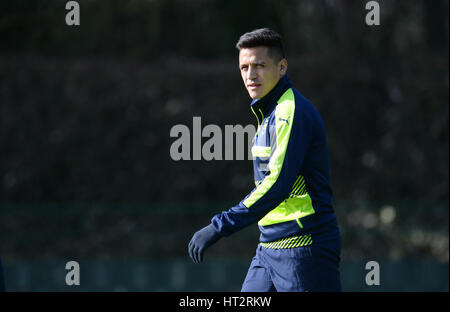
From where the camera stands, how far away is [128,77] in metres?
11.9

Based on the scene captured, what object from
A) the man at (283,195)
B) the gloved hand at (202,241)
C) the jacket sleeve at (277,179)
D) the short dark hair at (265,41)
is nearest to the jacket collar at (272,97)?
the man at (283,195)

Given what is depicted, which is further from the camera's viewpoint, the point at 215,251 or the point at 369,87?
the point at 369,87

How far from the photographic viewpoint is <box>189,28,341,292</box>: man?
137 inches

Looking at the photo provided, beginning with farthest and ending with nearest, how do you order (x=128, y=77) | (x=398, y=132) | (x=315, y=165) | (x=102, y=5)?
(x=102, y=5) → (x=128, y=77) → (x=398, y=132) → (x=315, y=165)

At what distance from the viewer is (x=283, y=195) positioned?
3482mm

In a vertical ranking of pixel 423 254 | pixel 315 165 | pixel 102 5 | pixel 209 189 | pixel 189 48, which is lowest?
pixel 423 254

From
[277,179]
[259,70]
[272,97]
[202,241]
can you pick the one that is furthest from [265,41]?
[202,241]

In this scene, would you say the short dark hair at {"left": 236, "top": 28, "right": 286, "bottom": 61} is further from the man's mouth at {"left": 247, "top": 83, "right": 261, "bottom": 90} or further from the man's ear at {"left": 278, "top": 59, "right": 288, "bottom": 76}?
the man's mouth at {"left": 247, "top": 83, "right": 261, "bottom": 90}

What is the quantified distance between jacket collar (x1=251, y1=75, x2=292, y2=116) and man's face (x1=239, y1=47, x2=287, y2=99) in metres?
0.02

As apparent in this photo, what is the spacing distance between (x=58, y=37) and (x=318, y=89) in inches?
201

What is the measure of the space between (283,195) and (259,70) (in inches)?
30.3
